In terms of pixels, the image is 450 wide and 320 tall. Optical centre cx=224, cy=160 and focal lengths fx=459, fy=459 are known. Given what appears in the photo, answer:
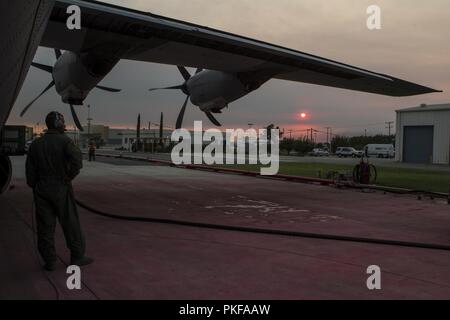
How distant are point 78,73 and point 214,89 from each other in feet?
13.8

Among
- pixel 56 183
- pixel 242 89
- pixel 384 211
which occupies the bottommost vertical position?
pixel 384 211

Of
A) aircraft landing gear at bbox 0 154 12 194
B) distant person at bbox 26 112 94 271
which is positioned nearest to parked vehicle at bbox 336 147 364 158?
aircraft landing gear at bbox 0 154 12 194

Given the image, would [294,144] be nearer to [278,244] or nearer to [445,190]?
[445,190]

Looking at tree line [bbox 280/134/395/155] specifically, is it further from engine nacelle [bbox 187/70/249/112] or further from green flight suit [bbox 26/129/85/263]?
Answer: green flight suit [bbox 26/129/85/263]

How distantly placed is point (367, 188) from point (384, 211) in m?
5.21

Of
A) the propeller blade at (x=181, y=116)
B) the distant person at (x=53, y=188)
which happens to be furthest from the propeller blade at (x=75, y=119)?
the distant person at (x=53, y=188)

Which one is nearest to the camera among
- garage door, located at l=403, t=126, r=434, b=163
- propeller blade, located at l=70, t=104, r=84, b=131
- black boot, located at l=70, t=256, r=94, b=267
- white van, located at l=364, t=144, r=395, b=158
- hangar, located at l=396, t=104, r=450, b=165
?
black boot, located at l=70, t=256, r=94, b=267

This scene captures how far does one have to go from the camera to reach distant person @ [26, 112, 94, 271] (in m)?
5.56

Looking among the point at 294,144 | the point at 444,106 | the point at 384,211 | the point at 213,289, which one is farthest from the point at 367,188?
the point at 294,144

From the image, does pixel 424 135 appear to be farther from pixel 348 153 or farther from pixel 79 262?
pixel 79 262

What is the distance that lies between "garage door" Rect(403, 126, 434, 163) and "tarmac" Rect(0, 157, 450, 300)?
1373 inches

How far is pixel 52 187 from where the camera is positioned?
5.56 metres

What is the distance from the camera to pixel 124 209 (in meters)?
10.9

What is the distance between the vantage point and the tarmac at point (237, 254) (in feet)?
16.0
